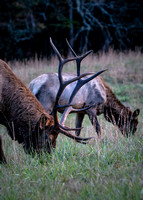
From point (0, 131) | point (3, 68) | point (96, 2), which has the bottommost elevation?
point (0, 131)

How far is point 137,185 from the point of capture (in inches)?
103

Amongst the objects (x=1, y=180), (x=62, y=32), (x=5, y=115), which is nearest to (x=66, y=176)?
(x=1, y=180)

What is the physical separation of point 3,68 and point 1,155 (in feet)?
4.62

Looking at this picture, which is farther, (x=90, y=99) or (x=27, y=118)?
(x=90, y=99)

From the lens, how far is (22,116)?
3.96 m

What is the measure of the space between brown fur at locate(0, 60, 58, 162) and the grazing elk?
4.73ft

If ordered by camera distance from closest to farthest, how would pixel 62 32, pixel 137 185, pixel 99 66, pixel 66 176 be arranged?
pixel 137 185
pixel 66 176
pixel 99 66
pixel 62 32

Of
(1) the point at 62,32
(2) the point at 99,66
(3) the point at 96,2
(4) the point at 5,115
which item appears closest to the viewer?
(4) the point at 5,115

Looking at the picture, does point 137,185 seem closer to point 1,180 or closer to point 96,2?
point 1,180

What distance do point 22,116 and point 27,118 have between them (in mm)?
97

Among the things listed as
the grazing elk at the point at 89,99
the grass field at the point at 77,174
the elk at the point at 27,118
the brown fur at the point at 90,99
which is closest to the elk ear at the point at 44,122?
the elk at the point at 27,118

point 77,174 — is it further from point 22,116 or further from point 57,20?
point 57,20

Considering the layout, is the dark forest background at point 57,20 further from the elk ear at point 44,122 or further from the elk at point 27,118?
the elk ear at point 44,122

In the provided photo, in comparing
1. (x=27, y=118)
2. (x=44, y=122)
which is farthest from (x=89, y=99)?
(x=44, y=122)
